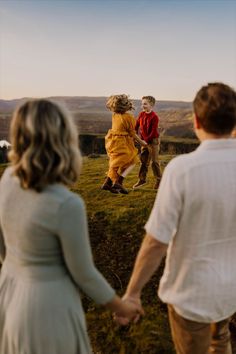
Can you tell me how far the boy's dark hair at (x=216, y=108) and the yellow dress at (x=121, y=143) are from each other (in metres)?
7.12

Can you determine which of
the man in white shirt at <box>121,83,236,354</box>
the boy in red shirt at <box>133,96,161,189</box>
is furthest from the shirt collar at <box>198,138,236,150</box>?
the boy in red shirt at <box>133,96,161,189</box>

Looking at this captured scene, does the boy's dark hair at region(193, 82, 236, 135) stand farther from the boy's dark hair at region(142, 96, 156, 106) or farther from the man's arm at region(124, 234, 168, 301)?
the boy's dark hair at region(142, 96, 156, 106)

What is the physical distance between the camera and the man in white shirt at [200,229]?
275cm

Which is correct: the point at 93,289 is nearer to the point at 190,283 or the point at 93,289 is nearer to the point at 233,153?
the point at 190,283

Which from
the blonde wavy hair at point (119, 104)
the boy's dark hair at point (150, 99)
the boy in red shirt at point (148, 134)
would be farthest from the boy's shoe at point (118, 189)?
the boy's dark hair at point (150, 99)

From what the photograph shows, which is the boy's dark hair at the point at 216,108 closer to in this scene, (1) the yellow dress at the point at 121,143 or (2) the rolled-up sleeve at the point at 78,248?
(2) the rolled-up sleeve at the point at 78,248

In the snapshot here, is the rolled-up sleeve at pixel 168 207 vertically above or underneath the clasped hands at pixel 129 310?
above

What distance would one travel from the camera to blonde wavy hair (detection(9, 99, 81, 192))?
235 cm

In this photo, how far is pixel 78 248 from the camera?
95.7 inches

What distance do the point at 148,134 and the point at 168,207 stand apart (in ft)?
26.3

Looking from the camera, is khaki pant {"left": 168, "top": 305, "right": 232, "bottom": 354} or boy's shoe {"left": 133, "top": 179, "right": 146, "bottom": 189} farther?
boy's shoe {"left": 133, "top": 179, "right": 146, "bottom": 189}

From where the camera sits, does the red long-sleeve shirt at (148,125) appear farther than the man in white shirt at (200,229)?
Yes

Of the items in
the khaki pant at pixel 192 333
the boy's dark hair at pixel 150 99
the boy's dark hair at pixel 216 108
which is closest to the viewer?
the boy's dark hair at pixel 216 108

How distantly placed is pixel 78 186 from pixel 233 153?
825 cm
